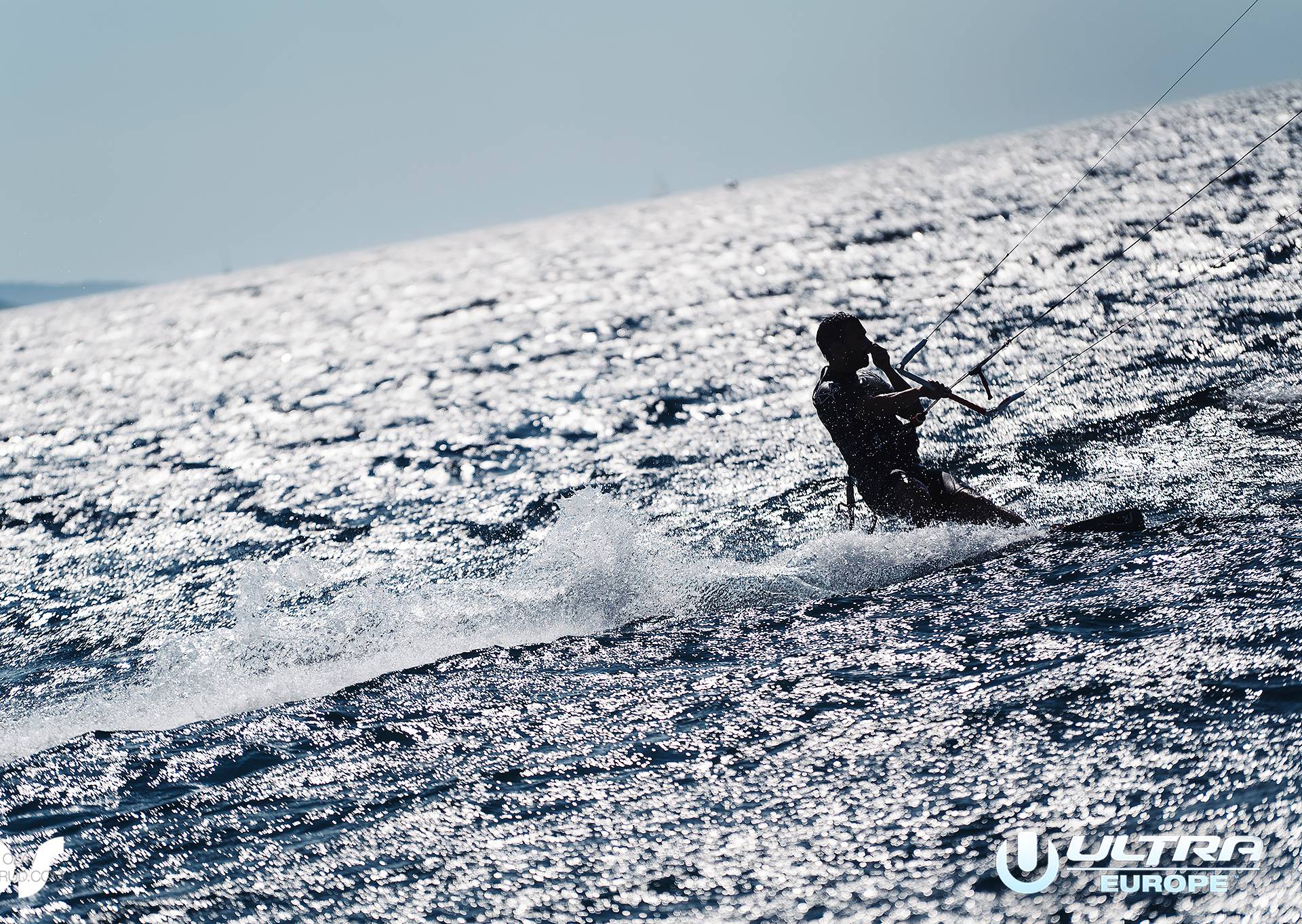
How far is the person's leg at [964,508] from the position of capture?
1104 centimetres

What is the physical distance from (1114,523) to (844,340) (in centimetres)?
309

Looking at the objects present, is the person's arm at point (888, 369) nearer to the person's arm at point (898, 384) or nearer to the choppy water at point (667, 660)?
the person's arm at point (898, 384)

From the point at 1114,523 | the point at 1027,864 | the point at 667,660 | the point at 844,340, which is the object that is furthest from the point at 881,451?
the point at 1027,864

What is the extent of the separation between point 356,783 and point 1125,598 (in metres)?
5.77

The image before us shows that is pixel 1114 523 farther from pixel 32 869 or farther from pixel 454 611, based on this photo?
pixel 32 869

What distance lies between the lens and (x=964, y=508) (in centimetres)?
1105

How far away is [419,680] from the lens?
9.18 m

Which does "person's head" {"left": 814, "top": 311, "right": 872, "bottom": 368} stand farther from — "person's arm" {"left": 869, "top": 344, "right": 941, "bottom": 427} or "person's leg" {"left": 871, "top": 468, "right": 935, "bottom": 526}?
"person's leg" {"left": 871, "top": 468, "right": 935, "bottom": 526}

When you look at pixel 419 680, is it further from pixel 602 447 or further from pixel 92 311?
pixel 92 311

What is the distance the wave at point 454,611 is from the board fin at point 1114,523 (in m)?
0.60

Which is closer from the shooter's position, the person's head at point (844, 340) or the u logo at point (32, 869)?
the u logo at point (32, 869)

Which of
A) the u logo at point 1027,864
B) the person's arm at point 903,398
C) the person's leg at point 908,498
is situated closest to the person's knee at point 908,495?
the person's leg at point 908,498

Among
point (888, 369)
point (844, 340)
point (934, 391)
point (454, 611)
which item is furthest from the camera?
point (454, 611)

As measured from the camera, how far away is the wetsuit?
1067 centimetres
